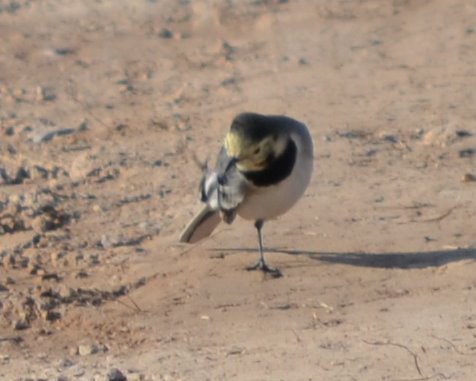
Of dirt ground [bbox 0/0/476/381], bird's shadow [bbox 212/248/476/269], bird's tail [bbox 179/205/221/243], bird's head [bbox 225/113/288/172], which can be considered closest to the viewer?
dirt ground [bbox 0/0/476/381]

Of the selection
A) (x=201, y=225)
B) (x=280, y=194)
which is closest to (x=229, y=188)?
(x=280, y=194)

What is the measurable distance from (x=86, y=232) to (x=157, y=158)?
1402mm

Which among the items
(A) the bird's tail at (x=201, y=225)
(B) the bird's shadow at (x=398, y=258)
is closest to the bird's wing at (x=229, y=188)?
(A) the bird's tail at (x=201, y=225)

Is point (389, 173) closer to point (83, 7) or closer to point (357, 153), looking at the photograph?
point (357, 153)

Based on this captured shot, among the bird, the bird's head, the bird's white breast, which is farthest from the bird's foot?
the bird's head

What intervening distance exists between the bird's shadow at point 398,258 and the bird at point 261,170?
344mm

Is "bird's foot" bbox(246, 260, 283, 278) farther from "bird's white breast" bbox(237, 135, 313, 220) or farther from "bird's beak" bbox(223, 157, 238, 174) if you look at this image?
"bird's beak" bbox(223, 157, 238, 174)

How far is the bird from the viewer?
929 cm

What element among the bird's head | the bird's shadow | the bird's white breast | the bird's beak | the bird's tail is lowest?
the bird's shadow

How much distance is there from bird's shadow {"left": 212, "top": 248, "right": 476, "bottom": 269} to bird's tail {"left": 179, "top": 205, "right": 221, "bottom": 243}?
1.70ft

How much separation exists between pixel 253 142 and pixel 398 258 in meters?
1.04

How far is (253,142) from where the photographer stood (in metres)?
9.30

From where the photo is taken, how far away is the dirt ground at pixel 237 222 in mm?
8297

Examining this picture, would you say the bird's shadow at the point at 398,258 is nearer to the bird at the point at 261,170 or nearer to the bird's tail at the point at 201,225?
the bird at the point at 261,170
